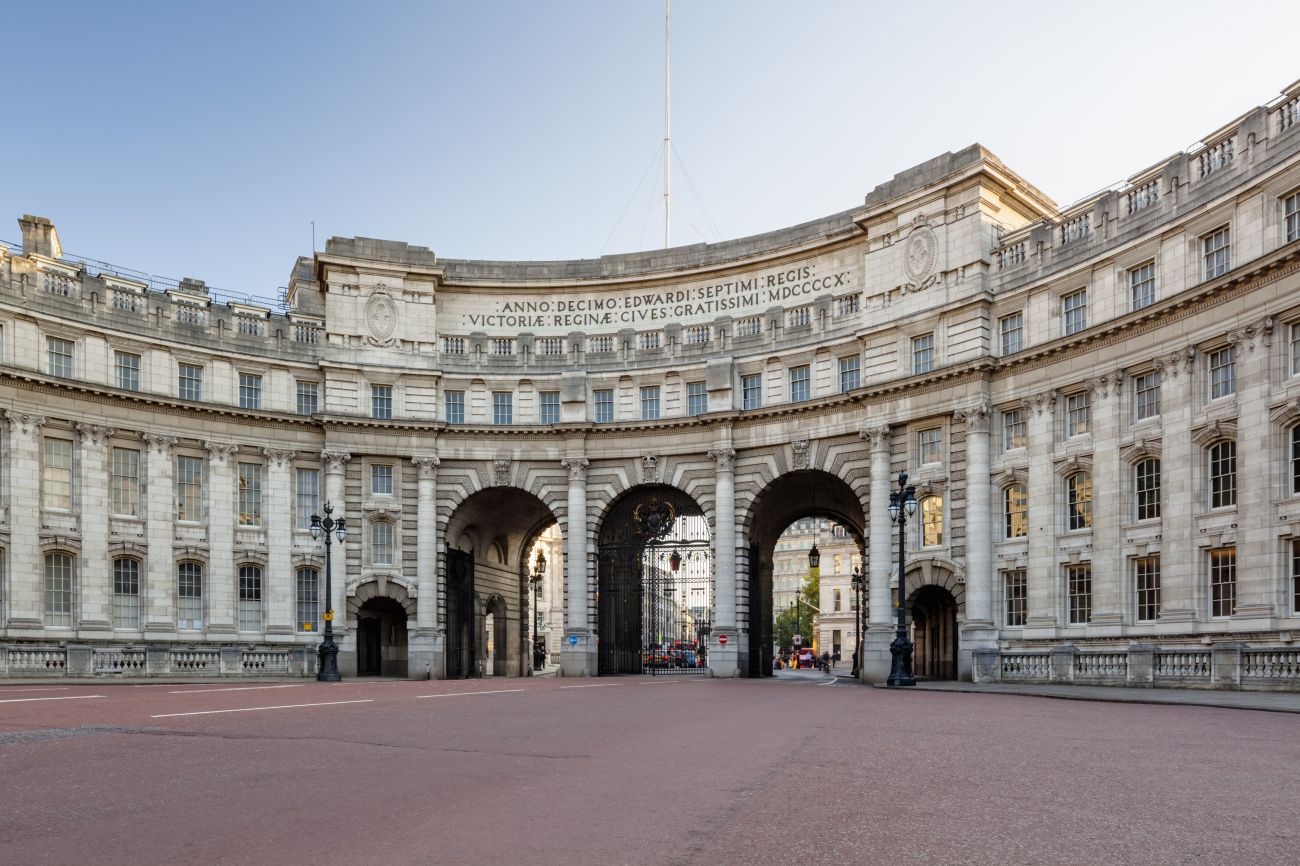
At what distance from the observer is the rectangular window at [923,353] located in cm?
4234

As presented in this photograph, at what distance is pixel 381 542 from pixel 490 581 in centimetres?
926

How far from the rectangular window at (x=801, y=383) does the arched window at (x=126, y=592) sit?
91.3 ft

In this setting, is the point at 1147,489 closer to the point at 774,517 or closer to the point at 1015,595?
the point at 1015,595

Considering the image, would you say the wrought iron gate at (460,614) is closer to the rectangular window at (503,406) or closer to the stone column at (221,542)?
the rectangular window at (503,406)

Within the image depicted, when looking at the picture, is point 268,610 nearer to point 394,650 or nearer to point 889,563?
point 394,650

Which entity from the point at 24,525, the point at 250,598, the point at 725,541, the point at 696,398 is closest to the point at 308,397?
the point at 250,598

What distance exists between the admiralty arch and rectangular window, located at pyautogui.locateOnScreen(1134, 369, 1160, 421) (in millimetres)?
90

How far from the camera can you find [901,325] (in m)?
42.9

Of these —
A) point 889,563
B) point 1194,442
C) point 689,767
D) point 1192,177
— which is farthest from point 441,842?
point 889,563

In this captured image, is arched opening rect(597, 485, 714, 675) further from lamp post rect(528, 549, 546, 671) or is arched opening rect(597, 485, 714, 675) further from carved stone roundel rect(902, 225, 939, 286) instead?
carved stone roundel rect(902, 225, 939, 286)

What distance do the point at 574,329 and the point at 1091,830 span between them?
44.9m

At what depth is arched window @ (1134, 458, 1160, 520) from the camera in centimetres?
3419

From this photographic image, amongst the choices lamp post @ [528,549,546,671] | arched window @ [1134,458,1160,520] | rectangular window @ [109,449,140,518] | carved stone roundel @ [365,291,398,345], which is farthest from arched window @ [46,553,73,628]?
arched window @ [1134,458,1160,520]

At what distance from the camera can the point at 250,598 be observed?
46344mm
